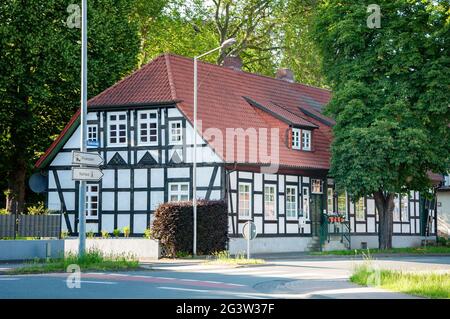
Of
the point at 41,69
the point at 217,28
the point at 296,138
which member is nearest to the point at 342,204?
the point at 296,138

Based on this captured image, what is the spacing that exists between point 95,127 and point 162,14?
21.1 metres

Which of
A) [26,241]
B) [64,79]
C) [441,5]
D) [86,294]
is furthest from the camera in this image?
[64,79]

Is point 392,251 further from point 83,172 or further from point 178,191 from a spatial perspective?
point 83,172

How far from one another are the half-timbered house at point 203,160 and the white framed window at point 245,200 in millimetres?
43

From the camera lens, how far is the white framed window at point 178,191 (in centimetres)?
3794

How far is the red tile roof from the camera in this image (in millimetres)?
38531

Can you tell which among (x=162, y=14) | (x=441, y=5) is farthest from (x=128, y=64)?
(x=441, y=5)

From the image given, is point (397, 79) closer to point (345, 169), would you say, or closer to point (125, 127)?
point (345, 169)

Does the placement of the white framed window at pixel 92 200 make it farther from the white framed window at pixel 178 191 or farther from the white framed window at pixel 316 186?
the white framed window at pixel 316 186

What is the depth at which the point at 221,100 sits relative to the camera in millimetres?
41062

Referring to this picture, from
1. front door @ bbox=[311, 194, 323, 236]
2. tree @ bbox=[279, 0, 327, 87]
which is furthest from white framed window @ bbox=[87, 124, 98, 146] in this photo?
tree @ bbox=[279, 0, 327, 87]

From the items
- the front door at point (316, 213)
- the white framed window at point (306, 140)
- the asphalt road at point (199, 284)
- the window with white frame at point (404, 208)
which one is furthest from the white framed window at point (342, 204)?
the asphalt road at point (199, 284)

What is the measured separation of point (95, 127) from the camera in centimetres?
4025

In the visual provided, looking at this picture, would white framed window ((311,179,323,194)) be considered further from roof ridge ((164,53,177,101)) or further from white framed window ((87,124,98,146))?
white framed window ((87,124,98,146))
